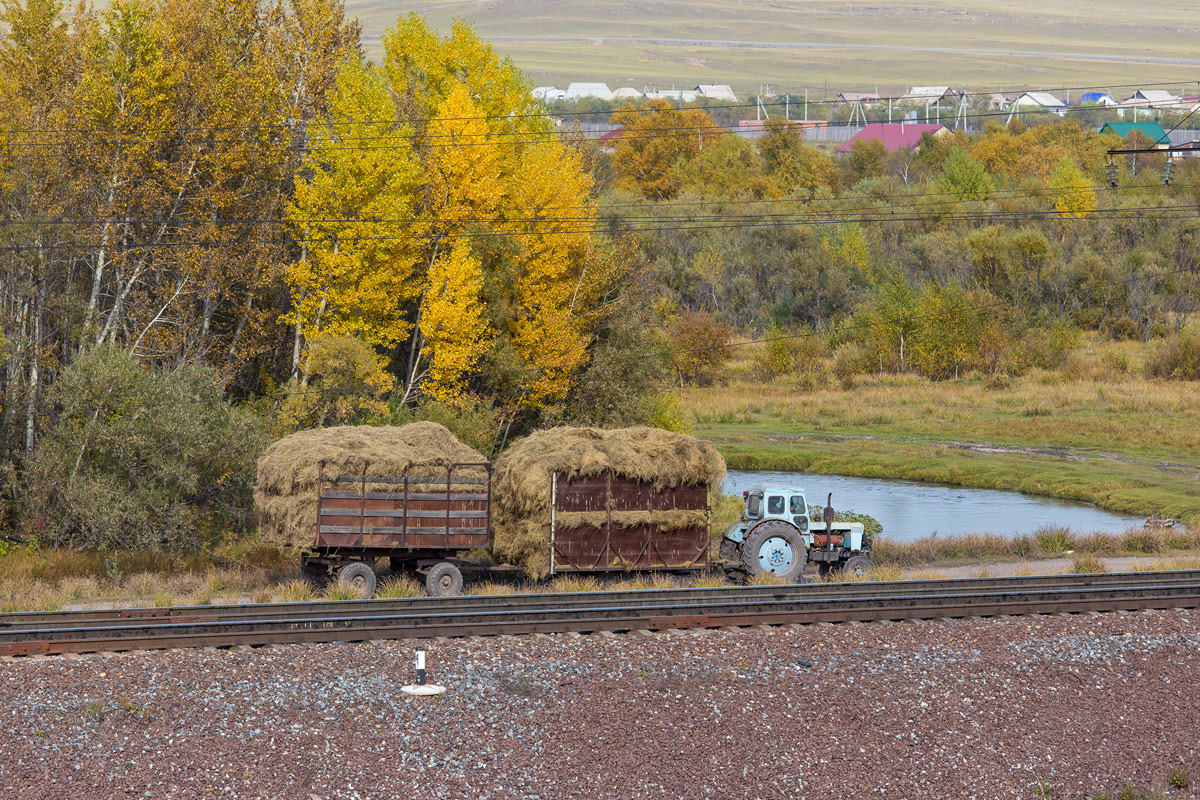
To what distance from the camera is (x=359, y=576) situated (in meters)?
22.2

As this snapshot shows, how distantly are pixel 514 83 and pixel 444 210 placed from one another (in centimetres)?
1553

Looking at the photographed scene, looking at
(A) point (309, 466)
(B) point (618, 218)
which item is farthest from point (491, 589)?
(B) point (618, 218)

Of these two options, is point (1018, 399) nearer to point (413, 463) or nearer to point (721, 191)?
point (413, 463)

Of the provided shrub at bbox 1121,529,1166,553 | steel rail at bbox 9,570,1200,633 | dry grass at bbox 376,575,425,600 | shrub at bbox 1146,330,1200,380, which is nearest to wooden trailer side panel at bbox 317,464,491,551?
dry grass at bbox 376,575,425,600

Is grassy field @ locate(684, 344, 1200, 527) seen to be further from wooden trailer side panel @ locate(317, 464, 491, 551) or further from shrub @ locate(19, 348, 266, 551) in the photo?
shrub @ locate(19, 348, 266, 551)

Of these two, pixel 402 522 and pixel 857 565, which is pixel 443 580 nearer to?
pixel 402 522

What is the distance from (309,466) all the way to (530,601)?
5.17m

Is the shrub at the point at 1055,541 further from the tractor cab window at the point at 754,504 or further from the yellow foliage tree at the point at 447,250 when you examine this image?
the yellow foliage tree at the point at 447,250

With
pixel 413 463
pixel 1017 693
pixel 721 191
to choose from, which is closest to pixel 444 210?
pixel 413 463

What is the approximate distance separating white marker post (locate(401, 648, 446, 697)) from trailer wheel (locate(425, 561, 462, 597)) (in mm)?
7075

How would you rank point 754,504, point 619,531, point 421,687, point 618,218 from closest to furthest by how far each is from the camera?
point 421,687 < point 619,531 < point 754,504 < point 618,218

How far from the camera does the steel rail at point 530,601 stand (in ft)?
60.7

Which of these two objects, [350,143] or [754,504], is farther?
[350,143]

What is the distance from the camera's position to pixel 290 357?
39.9 meters
